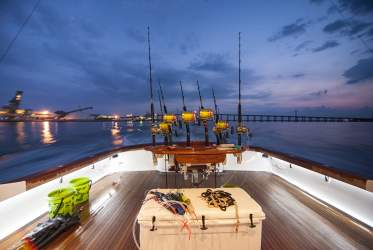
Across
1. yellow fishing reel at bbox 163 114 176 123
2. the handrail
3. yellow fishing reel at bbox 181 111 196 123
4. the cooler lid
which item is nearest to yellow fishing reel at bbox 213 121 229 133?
yellow fishing reel at bbox 181 111 196 123

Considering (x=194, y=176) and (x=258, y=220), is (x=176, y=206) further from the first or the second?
(x=194, y=176)

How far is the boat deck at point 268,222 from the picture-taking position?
86.4 inches

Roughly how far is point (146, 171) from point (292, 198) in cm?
346

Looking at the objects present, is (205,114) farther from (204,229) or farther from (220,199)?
(204,229)

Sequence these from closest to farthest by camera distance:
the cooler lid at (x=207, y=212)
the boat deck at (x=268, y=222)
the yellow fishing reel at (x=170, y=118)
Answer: the cooler lid at (x=207, y=212) < the boat deck at (x=268, y=222) < the yellow fishing reel at (x=170, y=118)

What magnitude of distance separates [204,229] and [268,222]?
1.34 m

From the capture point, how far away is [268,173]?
499 centimetres

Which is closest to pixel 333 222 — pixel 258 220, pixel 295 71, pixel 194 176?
pixel 258 220

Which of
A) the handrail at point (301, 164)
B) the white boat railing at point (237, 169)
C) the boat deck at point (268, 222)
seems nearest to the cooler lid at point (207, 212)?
the boat deck at point (268, 222)

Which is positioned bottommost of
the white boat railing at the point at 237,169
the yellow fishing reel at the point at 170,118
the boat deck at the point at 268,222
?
the boat deck at the point at 268,222

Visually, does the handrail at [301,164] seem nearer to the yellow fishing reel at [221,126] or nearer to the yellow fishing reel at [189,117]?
the yellow fishing reel at [221,126]

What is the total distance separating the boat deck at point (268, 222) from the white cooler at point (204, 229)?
521mm

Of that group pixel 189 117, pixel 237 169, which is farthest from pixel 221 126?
pixel 237 169

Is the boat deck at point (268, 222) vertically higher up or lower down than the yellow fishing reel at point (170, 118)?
lower down
